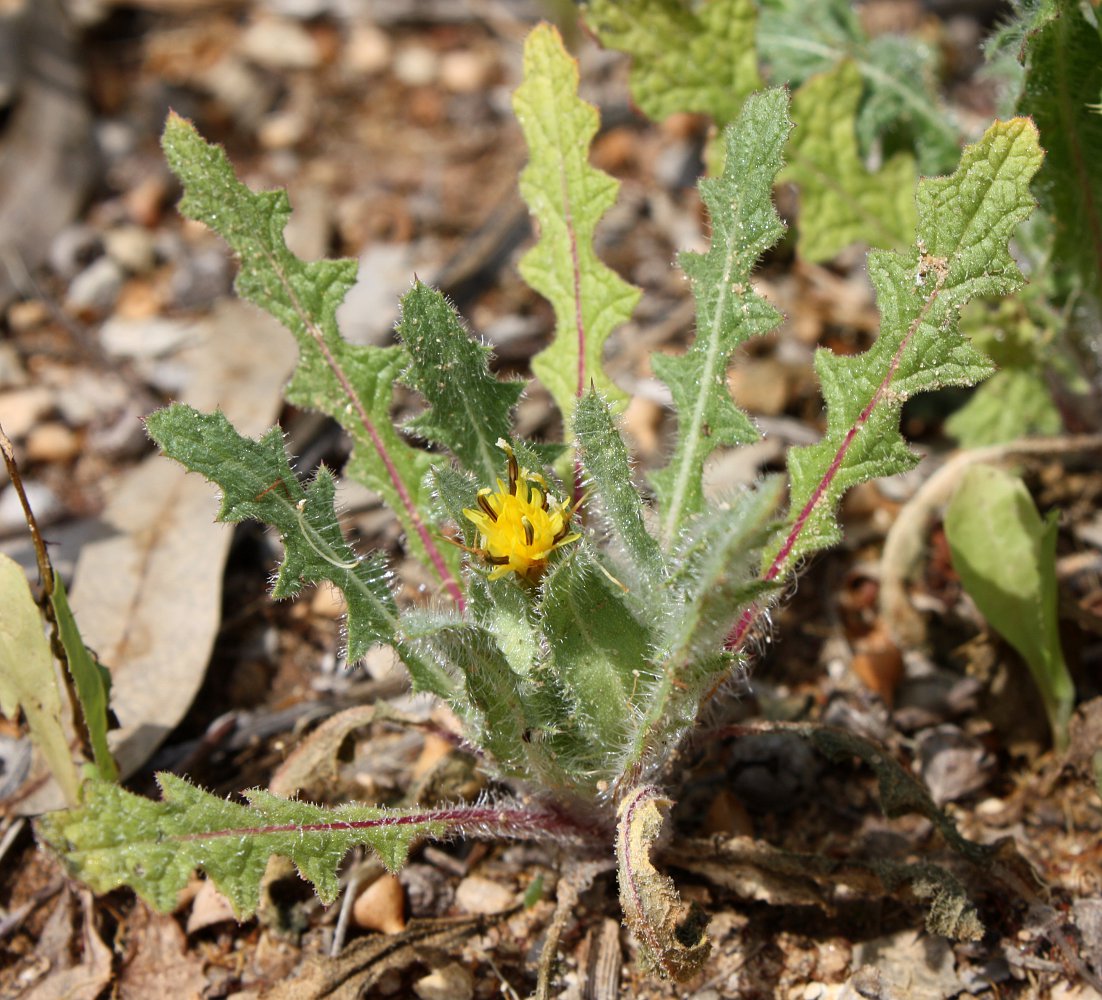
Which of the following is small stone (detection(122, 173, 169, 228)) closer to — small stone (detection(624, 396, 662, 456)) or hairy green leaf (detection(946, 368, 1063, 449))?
small stone (detection(624, 396, 662, 456))

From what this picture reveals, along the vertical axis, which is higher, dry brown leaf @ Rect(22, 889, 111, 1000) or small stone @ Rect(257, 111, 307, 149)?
small stone @ Rect(257, 111, 307, 149)

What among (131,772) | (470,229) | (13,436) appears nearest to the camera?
(131,772)

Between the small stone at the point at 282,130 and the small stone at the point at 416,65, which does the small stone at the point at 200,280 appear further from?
the small stone at the point at 416,65

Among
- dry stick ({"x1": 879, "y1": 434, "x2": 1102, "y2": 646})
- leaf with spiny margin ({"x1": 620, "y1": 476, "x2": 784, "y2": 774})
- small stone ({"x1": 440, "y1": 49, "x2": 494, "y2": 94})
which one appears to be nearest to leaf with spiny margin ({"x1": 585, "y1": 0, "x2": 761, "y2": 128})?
dry stick ({"x1": 879, "y1": 434, "x2": 1102, "y2": 646})

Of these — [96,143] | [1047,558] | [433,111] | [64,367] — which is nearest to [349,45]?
[433,111]

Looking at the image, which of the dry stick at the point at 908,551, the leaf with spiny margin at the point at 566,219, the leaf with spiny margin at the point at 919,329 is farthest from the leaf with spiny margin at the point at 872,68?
the leaf with spiny margin at the point at 919,329

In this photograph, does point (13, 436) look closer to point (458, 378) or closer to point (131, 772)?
point (131, 772)
